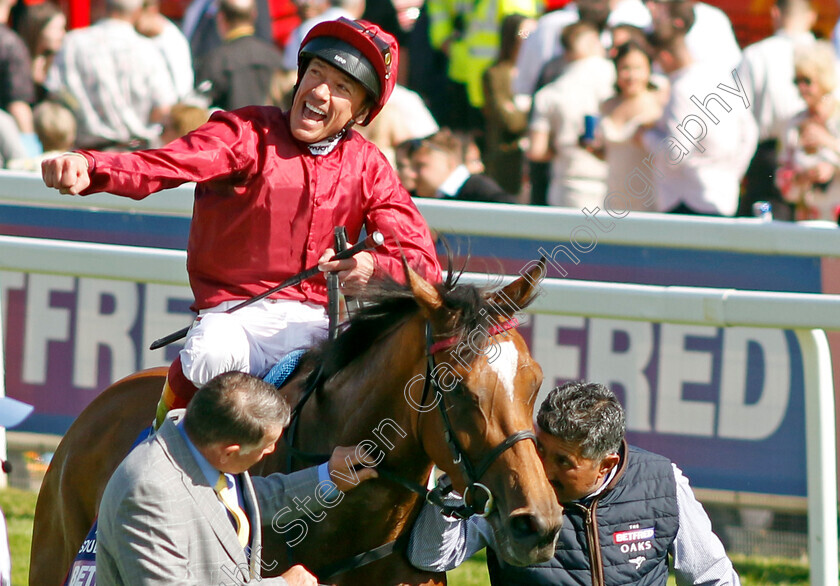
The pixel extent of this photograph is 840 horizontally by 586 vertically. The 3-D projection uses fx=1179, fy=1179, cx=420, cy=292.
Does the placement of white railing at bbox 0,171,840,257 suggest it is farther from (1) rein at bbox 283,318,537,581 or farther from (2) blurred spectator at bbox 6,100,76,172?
(2) blurred spectator at bbox 6,100,76,172

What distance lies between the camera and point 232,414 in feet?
9.04

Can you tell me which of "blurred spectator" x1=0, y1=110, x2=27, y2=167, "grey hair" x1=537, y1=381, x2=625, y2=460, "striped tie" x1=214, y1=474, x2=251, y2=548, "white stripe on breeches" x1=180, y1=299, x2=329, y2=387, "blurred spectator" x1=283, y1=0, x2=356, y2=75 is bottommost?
"striped tie" x1=214, y1=474, x2=251, y2=548

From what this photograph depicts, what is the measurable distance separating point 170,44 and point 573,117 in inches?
125

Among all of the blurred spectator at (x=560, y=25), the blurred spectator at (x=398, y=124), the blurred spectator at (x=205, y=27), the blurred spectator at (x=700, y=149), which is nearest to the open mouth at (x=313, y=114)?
the blurred spectator at (x=700, y=149)

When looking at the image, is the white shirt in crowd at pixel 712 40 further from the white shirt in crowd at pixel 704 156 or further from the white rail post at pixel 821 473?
the white rail post at pixel 821 473

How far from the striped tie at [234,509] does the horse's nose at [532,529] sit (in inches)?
26.5

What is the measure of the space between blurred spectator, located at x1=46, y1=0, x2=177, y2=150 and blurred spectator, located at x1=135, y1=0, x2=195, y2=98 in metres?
0.05

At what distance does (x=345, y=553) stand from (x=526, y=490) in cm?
67

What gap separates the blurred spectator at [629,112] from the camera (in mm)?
6629

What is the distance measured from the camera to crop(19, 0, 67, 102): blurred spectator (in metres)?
9.43

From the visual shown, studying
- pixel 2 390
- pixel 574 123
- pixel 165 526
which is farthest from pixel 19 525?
pixel 574 123

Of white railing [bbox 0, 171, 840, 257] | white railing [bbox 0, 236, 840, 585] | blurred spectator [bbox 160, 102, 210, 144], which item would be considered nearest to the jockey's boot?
white railing [bbox 0, 236, 840, 585]

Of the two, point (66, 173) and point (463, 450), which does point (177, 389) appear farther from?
point (463, 450)

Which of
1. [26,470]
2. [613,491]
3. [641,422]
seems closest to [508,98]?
[641,422]
